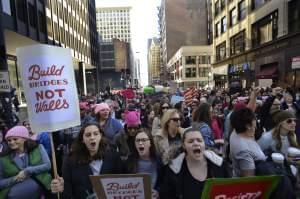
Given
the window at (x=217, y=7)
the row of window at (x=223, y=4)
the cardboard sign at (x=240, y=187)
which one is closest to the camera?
the cardboard sign at (x=240, y=187)

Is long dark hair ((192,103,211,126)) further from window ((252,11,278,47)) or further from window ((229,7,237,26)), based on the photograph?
window ((229,7,237,26))

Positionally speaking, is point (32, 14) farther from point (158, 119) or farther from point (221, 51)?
point (221, 51)

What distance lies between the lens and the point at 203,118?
18.5 feet

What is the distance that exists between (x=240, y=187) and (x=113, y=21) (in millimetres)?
189389

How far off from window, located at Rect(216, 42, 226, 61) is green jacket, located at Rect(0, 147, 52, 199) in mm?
42638

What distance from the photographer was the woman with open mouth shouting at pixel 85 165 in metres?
3.44

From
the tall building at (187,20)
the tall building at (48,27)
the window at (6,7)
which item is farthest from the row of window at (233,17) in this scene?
the tall building at (187,20)

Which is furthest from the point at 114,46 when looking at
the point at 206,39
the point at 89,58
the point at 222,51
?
the point at 222,51

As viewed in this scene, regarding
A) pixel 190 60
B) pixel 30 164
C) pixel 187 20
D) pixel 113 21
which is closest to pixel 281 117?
pixel 30 164

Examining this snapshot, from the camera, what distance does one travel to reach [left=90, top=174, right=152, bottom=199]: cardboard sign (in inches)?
111

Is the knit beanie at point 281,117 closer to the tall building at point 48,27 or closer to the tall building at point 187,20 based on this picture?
the tall building at point 48,27

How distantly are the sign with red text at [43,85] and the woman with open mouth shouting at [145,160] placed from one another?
865 millimetres

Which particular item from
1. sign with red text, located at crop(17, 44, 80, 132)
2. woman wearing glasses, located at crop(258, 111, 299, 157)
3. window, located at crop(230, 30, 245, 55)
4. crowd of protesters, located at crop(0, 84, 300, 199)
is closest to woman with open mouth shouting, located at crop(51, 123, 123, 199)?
crowd of protesters, located at crop(0, 84, 300, 199)

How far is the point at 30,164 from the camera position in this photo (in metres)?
4.10
